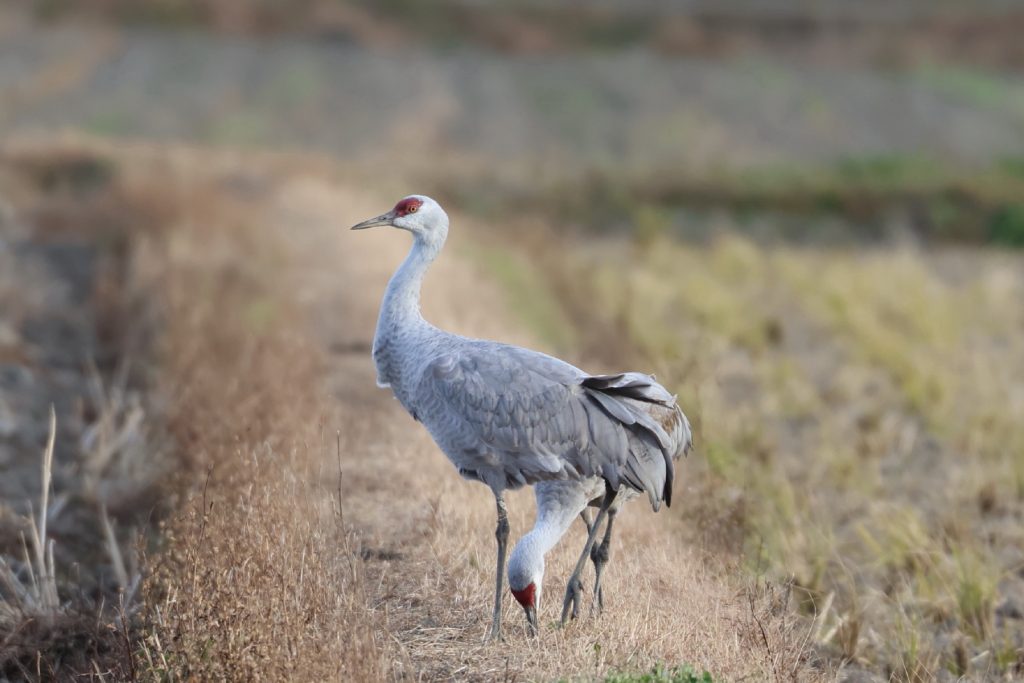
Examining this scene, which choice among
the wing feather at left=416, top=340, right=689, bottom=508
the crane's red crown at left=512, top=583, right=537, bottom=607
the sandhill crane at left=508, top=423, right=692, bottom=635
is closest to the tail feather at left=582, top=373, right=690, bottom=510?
the wing feather at left=416, top=340, right=689, bottom=508

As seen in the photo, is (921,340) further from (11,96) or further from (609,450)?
(11,96)

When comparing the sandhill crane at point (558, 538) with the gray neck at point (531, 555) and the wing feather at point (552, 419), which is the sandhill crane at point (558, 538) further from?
the wing feather at point (552, 419)

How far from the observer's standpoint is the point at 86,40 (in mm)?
48719

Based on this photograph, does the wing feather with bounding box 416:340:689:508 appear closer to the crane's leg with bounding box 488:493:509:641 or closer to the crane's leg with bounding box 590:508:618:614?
the crane's leg with bounding box 488:493:509:641

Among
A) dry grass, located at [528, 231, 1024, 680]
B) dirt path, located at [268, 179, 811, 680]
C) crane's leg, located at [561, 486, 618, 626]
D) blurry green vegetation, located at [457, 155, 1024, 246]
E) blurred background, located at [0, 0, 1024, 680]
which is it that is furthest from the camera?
blurry green vegetation, located at [457, 155, 1024, 246]

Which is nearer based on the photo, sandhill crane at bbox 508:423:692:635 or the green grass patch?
the green grass patch

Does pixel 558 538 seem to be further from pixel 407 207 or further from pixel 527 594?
pixel 407 207

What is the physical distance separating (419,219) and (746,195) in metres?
27.0

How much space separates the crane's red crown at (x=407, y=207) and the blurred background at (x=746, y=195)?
7.70ft

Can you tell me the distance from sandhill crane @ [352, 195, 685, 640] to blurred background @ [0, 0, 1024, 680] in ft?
4.35

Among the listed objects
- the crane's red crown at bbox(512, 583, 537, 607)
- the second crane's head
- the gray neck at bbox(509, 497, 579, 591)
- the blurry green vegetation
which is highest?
the second crane's head

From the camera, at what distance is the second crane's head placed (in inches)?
256

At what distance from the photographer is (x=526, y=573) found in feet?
18.4

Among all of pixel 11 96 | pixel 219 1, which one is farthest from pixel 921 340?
pixel 219 1
